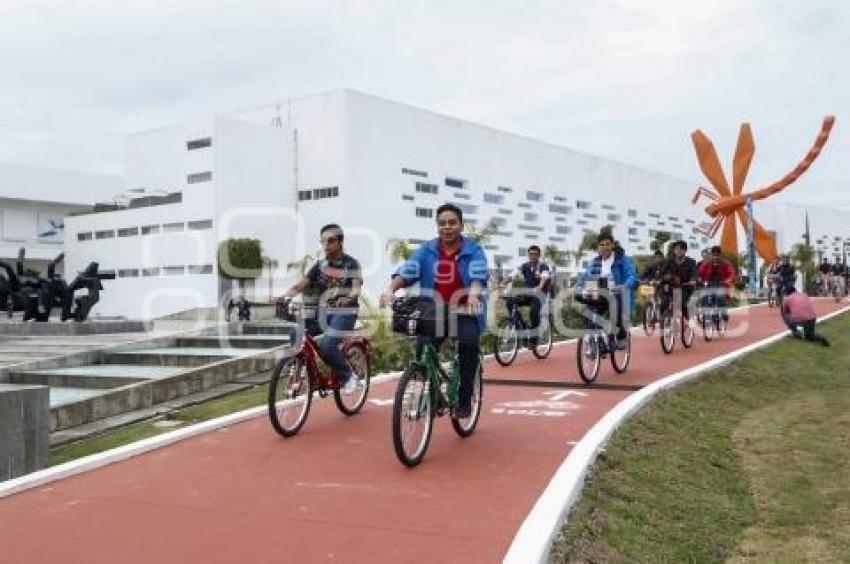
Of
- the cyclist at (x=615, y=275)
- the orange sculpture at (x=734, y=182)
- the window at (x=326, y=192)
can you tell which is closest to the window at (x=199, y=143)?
the window at (x=326, y=192)

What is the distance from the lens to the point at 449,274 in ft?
21.1

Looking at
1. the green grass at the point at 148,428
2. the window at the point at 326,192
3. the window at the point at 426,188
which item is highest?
the window at the point at 426,188

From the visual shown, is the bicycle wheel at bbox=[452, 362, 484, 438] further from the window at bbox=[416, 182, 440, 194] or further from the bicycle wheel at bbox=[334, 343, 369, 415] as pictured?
the window at bbox=[416, 182, 440, 194]

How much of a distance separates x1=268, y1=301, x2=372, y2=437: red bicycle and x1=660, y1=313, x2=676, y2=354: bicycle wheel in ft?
23.3

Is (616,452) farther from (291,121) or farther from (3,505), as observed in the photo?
(291,121)

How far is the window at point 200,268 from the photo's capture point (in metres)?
40.2

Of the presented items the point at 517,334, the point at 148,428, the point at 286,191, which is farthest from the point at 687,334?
the point at 286,191

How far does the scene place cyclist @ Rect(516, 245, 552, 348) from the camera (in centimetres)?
1245

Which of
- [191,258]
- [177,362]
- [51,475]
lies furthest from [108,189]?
[51,475]

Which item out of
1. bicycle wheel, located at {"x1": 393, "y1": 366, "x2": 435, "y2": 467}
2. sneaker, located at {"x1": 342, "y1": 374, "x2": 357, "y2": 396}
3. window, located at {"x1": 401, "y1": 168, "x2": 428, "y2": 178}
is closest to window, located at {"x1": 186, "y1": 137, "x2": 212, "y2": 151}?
window, located at {"x1": 401, "y1": 168, "x2": 428, "y2": 178}

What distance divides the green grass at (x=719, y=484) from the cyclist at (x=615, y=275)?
1.23m

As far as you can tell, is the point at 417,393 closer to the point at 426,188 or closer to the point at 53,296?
the point at 53,296

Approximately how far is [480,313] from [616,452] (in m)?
1.59

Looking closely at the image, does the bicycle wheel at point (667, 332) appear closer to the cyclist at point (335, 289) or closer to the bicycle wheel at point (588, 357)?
the bicycle wheel at point (588, 357)
